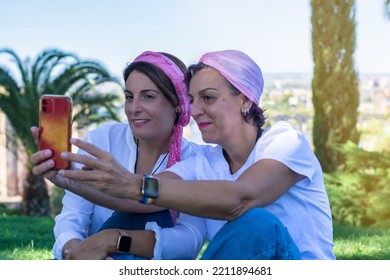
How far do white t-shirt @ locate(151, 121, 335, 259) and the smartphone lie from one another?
1.96ft

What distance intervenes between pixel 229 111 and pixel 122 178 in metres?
0.71

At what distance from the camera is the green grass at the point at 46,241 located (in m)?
6.50

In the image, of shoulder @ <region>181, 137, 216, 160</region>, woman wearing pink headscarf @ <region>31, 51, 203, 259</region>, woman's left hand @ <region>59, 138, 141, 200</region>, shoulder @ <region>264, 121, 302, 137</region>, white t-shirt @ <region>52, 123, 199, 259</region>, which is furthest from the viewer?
shoulder @ <region>181, 137, 216, 160</region>

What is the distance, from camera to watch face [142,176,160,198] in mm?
2588

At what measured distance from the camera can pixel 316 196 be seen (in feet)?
9.98

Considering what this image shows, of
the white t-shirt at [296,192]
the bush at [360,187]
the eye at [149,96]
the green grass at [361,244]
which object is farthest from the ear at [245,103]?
the bush at [360,187]

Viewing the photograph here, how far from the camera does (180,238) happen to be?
10.3 feet

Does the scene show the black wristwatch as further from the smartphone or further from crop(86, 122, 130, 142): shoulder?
crop(86, 122, 130, 142): shoulder

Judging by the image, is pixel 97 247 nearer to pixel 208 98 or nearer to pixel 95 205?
pixel 95 205

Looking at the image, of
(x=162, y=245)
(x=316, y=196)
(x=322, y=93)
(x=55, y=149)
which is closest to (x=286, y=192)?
(x=316, y=196)

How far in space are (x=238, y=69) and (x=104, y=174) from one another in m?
0.85

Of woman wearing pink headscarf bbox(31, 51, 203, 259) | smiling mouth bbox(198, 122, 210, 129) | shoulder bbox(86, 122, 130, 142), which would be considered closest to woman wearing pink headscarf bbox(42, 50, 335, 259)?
smiling mouth bbox(198, 122, 210, 129)

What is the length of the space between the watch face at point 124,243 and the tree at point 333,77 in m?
9.08

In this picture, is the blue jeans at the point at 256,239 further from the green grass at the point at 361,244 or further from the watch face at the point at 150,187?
the green grass at the point at 361,244
